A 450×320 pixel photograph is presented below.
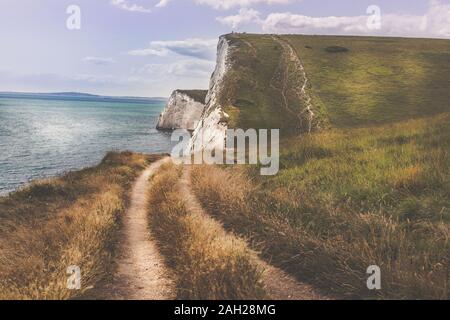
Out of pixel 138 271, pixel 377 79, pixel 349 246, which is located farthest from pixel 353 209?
pixel 377 79

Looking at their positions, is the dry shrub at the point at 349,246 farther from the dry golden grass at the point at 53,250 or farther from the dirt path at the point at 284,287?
the dry golden grass at the point at 53,250

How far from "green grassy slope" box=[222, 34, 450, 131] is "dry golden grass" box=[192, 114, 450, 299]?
32.0 m

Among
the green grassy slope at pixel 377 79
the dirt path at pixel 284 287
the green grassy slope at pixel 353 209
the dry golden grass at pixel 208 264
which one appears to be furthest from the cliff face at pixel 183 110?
the dirt path at pixel 284 287

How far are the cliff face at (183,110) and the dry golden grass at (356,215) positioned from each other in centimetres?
8570

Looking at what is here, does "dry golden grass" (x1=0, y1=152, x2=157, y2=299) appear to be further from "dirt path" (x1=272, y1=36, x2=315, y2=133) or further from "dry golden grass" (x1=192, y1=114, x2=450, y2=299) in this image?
"dirt path" (x1=272, y1=36, x2=315, y2=133)

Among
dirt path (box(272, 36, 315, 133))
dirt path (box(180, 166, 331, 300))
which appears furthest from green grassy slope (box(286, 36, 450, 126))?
dirt path (box(180, 166, 331, 300))

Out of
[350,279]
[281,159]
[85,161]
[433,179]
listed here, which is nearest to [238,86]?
[85,161]

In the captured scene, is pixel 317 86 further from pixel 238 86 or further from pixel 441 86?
pixel 441 86

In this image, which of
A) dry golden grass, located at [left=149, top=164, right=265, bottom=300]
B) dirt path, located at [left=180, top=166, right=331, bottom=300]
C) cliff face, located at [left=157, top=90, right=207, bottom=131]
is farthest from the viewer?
cliff face, located at [left=157, top=90, right=207, bottom=131]

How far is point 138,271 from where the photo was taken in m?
8.77

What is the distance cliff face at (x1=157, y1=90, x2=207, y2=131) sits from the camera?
101 metres

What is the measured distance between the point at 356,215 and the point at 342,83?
2250 inches

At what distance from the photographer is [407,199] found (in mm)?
9625
